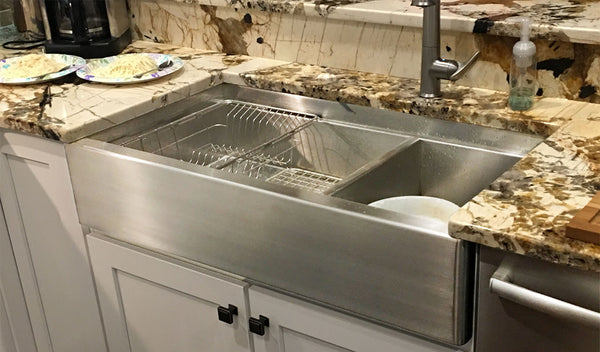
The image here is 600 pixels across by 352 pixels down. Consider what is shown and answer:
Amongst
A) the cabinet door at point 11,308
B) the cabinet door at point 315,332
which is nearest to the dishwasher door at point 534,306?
the cabinet door at point 315,332

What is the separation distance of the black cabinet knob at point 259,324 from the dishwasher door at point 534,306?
0.41 metres

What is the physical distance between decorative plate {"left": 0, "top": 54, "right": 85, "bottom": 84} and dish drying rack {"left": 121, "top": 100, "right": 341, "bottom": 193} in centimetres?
35

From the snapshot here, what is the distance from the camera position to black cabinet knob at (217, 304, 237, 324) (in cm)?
146

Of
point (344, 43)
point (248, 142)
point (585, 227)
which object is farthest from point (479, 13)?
point (585, 227)

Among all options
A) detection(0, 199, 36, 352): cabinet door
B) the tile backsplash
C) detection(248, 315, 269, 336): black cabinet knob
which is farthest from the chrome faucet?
detection(0, 199, 36, 352): cabinet door

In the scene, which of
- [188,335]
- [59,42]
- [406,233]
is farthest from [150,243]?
[59,42]

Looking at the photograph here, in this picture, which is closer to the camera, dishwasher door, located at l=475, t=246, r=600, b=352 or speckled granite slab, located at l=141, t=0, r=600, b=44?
dishwasher door, located at l=475, t=246, r=600, b=352

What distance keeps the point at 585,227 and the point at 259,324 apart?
63cm

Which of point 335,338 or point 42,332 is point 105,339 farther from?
point 335,338

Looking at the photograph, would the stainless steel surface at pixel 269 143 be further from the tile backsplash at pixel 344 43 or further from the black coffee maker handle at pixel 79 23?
the black coffee maker handle at pixel 79 23

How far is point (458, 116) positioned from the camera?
1.57 metres

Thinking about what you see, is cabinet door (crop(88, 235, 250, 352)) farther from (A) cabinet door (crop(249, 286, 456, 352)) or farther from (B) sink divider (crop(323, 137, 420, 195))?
(B) sink divider (crop(323, 137, 420, 195))

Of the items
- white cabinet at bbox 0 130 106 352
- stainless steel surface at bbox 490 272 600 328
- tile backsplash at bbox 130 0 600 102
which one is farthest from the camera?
white cabinet at bbox 0 130 106 352

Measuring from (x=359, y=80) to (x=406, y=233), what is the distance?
2.28ft
